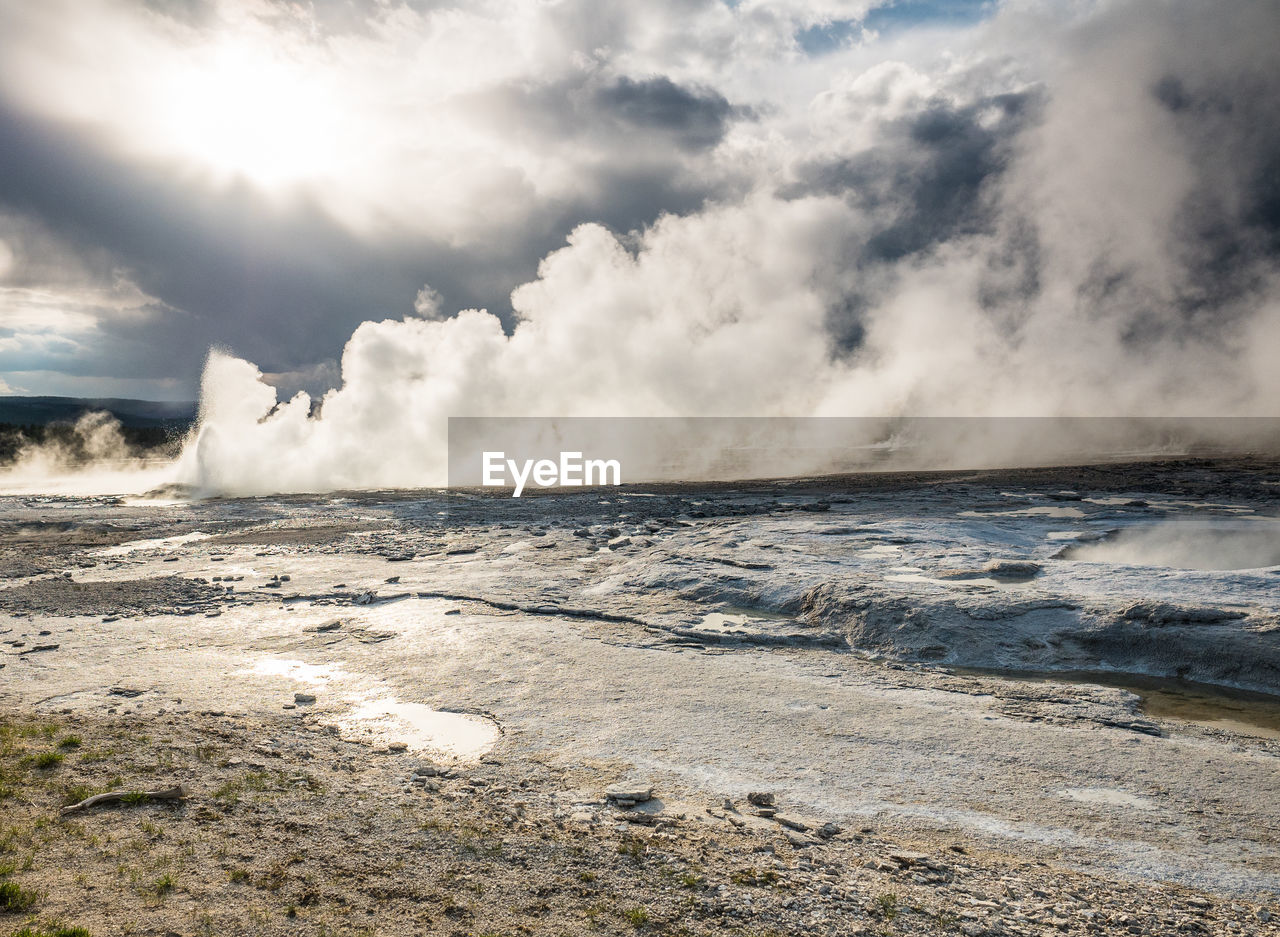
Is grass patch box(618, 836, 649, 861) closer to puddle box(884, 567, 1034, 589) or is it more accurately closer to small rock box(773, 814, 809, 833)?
small rock box(773, 814, 809, 833)

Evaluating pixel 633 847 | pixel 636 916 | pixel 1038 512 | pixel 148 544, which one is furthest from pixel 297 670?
pixel 1038 512

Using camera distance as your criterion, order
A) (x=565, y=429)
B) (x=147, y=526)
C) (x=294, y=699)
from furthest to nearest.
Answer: (x=565, y=429), (x=147, y=526), (x=294, y=699)

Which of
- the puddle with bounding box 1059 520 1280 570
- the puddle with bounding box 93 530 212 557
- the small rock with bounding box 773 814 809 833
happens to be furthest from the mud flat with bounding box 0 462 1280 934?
the puddle with bounding box 93 530 212 557

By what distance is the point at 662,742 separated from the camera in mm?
6508

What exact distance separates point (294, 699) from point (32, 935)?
14.0 feet

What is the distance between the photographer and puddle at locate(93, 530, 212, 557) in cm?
1764

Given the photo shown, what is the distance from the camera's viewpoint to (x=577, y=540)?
17797mm

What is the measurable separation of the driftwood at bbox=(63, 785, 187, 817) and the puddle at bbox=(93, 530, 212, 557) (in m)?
14.9

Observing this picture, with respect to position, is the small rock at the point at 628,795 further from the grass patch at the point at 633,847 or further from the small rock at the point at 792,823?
the small rock at the point at 792,823

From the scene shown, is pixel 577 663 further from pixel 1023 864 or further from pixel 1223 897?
pixel 1223 897

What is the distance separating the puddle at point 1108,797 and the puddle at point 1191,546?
8051 mm

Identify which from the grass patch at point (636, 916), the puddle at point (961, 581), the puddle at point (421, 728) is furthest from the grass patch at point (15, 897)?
the puddle at point (961, 581)

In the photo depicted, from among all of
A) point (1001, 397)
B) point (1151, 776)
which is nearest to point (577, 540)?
point (1151, 776)

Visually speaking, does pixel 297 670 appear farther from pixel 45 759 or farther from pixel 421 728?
pixel 45 759
